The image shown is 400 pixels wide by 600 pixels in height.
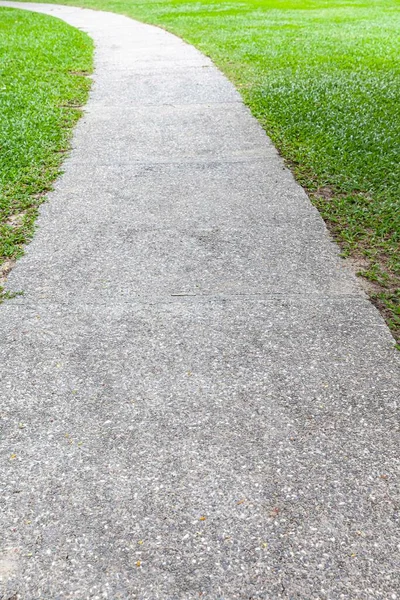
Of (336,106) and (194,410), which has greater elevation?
(336,106)

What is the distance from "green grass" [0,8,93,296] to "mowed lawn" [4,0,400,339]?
2643 millimetres

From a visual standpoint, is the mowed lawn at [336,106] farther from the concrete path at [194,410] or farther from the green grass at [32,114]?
the green grass at [32,114]

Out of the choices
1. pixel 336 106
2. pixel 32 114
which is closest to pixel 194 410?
pixel 32 114

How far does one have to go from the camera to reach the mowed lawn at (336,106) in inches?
195

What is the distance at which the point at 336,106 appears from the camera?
29.4 feet

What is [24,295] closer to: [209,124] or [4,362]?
[4,362]

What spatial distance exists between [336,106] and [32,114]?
14.5ft

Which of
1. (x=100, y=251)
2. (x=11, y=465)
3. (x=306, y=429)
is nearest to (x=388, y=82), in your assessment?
(x=100, y=251)

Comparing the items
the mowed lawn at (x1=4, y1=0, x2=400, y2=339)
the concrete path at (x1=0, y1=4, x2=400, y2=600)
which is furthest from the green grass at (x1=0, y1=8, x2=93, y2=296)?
the mowed lawn at (x1=4, y1=0, x2=400, y2=339)

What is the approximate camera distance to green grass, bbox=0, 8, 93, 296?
5484 millimetres

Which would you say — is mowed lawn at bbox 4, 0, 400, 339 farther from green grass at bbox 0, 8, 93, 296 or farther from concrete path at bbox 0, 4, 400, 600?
green grass at bbox 0, 8, 93, 296

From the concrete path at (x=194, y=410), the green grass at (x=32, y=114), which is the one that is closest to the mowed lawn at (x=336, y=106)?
the concrete path at (x=194, y=410)

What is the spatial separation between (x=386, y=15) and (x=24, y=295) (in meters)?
24.0

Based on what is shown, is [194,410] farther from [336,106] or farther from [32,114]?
[336,106]
